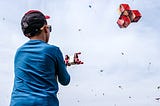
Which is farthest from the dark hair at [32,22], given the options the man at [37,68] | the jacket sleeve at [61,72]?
the jacket sleeve at [61,72]

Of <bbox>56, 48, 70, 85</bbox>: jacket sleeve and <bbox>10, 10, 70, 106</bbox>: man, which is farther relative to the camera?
<bbox>56, 48, 70, 85</bbox>: jacket sleeve

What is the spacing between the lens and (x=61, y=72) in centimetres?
642

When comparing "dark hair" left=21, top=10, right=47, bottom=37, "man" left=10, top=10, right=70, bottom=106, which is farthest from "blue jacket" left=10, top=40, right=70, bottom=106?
"dark hair" left=21, top=10, right=47, bottom=37

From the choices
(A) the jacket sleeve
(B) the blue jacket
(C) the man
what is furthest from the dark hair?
(A) the jacket sleeve

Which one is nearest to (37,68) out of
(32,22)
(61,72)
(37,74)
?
(37,74)

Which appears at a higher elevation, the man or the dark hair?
the dark hair

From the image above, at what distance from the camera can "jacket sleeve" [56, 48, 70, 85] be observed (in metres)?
6.39

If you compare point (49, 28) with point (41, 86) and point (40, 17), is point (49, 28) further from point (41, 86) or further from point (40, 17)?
point (41, 86)

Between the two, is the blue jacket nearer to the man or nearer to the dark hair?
the man

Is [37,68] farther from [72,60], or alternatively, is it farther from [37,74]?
[72,60]

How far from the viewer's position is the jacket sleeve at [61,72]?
21.0 ft

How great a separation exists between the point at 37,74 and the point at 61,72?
1.31ft

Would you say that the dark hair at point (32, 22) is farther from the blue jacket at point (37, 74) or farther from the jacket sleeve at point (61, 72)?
the jacket sleeve at point (61, 72)

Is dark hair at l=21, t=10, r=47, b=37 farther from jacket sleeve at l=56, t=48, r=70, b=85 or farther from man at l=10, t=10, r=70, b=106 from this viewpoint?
jacket sleeve at l=56, t=48, r=70, b=85
